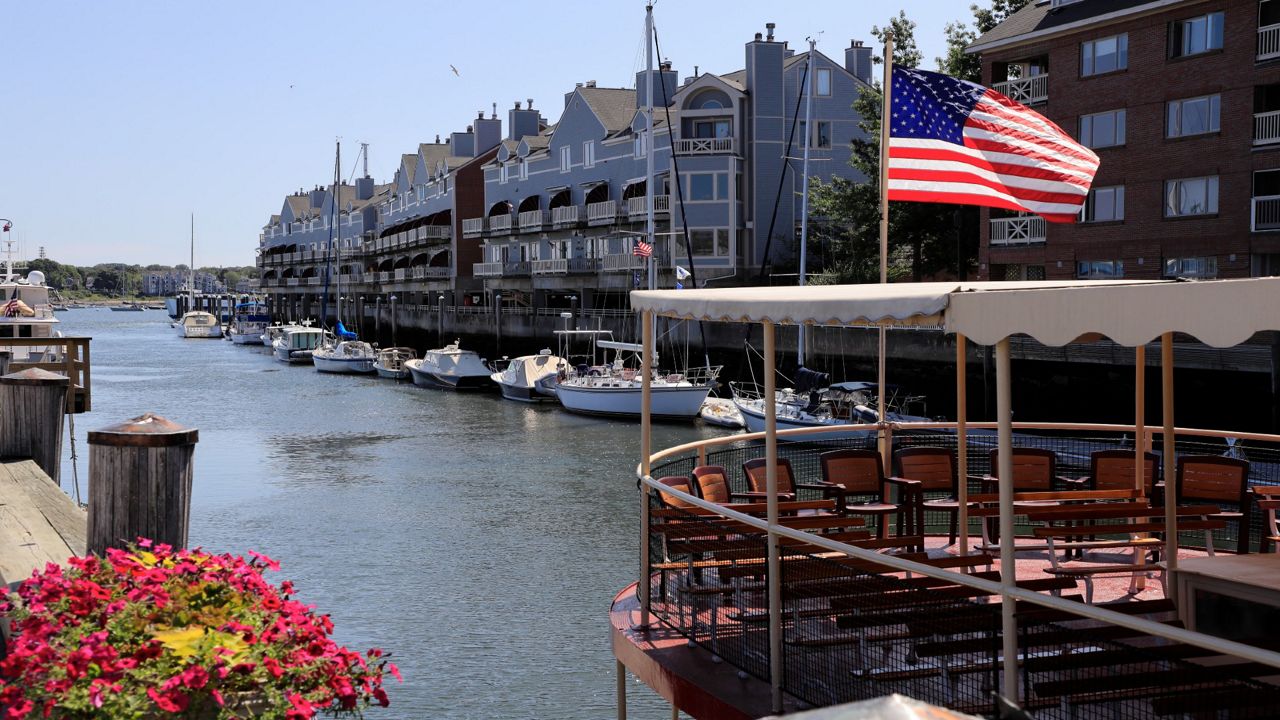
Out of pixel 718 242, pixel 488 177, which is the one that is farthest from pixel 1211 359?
pixel 488 177

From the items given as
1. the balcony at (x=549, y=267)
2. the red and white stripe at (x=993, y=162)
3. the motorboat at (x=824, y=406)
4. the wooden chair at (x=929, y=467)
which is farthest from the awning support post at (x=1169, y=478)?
the balcony at (x=549, y=267)

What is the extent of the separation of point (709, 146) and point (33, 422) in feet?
170

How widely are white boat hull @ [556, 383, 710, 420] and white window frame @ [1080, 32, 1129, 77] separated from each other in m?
16.4

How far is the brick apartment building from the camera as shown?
35.8m

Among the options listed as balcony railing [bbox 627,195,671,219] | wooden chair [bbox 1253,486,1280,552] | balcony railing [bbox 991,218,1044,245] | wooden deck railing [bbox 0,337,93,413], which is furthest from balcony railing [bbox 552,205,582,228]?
wooden chair [bbox 1253,486,1280,552]

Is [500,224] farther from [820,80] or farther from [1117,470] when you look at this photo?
[1117,470]

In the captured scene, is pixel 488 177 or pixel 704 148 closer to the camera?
pixel 704 148

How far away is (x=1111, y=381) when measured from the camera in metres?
35.3

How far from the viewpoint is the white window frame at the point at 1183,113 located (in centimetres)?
3675

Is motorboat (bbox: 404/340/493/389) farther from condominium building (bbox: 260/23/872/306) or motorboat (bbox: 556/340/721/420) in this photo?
motorboat (bbox: 556/340/721/420)

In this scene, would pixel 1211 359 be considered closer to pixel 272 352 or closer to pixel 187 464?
pixel 187 464

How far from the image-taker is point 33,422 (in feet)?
34.8

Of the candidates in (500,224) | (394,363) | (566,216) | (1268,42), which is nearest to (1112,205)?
(1268,42)

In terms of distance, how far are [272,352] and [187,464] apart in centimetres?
10142
